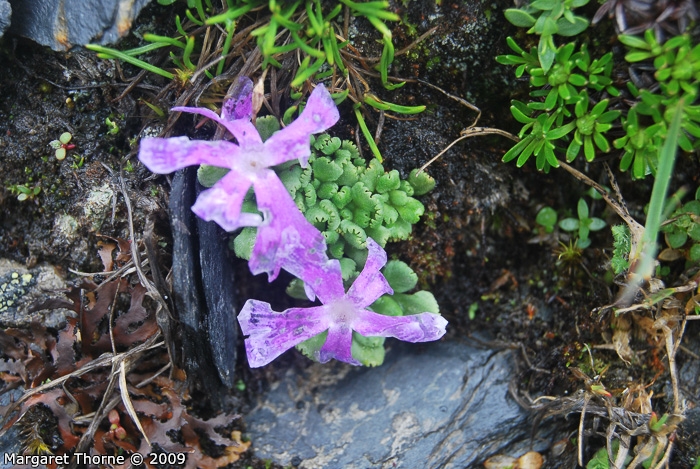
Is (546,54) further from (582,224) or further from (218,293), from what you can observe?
(218,293)

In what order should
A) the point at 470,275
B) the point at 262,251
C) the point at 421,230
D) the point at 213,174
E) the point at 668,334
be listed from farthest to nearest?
the point at 470,275
the point at 421,230
the point at 668,334
the point at 213,174
the point at 262,251

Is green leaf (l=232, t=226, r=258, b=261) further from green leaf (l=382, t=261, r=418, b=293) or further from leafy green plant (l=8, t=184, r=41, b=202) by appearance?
leafy green plant (l=8, t=184, r=41, b=202)

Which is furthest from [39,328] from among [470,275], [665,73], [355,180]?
[665,73]

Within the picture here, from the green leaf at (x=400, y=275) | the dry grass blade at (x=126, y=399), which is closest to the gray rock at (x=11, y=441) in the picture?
the dry grass blade at (x=126, y=399)

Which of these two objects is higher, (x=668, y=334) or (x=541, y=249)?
(x=541, y=249)

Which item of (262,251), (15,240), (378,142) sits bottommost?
(262,251)

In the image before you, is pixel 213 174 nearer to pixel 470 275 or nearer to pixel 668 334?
pixel 470 275
